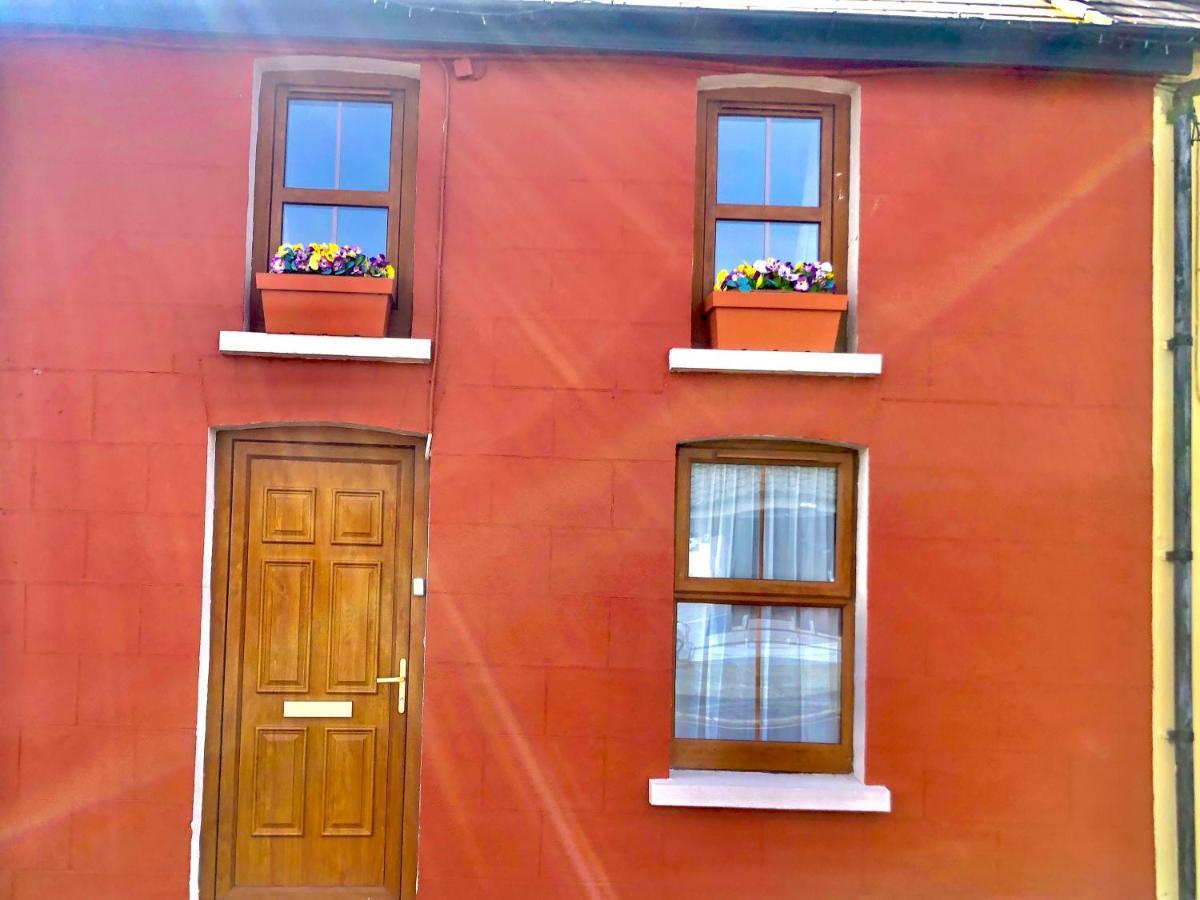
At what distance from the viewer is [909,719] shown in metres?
4.75

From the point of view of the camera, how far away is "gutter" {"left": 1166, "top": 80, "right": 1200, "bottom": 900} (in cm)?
469

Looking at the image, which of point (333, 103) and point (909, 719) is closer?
point (909, 719)

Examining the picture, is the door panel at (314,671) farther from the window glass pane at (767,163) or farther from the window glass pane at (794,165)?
the window glass pane at (794,165)

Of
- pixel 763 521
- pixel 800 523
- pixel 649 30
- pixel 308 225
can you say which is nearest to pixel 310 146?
pixel 308 225

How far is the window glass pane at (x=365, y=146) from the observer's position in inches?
199

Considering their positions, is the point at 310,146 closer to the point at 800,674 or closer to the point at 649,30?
the point at 649,30

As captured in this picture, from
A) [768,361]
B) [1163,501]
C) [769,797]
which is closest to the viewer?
[769,797]

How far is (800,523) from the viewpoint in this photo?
497 centimetres

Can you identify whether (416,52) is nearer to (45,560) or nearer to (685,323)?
(685,323)

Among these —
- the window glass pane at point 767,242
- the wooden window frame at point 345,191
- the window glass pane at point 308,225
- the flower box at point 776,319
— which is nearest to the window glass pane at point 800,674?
the flower box at point 776,319

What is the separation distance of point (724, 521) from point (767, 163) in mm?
2002

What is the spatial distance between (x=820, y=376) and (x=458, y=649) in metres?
2.35

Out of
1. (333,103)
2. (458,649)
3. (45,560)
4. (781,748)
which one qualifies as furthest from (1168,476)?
(45,560)

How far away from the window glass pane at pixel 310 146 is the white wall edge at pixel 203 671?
4.81 ft
